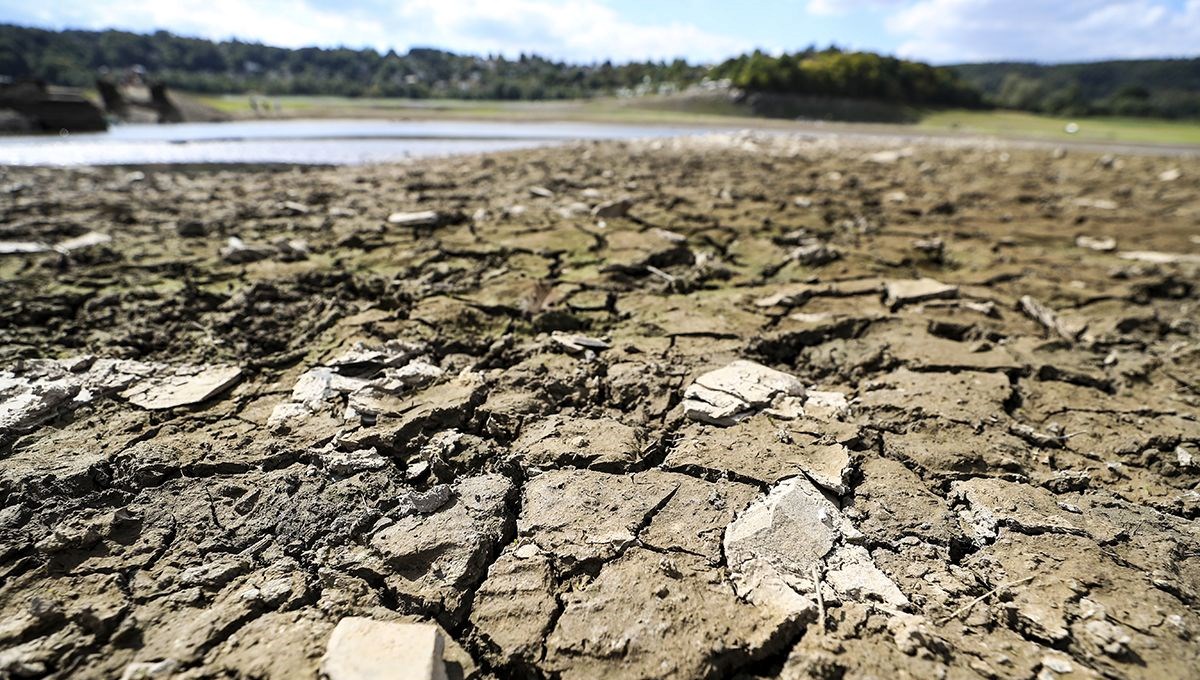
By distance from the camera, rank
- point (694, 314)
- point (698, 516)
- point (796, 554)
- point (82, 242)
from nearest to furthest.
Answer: point (796, 554), point (698, 516), point (694, 314), point (82, 242)

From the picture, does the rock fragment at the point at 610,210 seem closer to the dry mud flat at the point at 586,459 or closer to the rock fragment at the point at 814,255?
the dry mud flat at the point at 586,459

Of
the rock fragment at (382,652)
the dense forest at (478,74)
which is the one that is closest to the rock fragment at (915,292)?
the rock fragment at (382,652)

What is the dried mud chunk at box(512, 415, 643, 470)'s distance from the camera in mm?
2070

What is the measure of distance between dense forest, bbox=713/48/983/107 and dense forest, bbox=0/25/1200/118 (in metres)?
0.08

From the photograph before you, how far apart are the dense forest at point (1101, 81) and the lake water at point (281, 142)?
166 ft

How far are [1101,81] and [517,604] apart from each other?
137 m

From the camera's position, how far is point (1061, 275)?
4.34m

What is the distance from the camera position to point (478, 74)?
217ft

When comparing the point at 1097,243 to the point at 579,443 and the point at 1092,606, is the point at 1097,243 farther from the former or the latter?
the point at 579,443

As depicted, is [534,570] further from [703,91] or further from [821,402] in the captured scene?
[703,91]

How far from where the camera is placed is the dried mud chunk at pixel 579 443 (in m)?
2.07

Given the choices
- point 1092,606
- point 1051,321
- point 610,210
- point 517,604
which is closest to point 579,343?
point 517,604

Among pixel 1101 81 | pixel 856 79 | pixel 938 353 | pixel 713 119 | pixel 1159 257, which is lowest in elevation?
pixel 938 353

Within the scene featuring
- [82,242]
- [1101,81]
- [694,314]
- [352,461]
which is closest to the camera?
[352,461]
